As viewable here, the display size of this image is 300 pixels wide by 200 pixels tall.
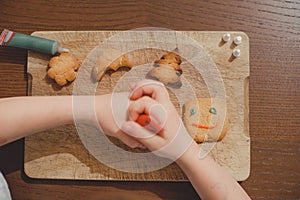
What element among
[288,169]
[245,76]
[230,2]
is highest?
[230,2]

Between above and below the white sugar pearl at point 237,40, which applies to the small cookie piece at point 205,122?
below

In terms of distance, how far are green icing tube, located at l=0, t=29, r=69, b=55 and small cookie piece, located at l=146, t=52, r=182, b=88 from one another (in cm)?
19

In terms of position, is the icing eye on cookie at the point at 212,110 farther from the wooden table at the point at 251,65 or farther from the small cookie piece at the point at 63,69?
the small cookie piece at the point at 63,69

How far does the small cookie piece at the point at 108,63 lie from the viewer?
2.62 ft

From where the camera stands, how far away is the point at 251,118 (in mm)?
822

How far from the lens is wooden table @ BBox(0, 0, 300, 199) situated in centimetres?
81

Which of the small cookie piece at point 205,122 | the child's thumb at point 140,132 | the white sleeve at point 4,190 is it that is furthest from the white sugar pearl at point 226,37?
the white sleeve at point 4,190

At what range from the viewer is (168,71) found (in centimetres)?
78

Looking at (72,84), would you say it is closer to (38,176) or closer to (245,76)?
(38,176)

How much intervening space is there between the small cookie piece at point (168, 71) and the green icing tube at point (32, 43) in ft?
0.63

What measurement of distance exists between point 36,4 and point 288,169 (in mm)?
648

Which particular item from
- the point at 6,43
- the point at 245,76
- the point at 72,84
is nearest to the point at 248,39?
the point at 245,76

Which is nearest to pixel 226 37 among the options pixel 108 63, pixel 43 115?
pixel 108 63

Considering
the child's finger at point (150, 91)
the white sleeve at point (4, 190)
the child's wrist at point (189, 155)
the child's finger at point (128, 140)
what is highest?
the child's finger at point (150, 91)
